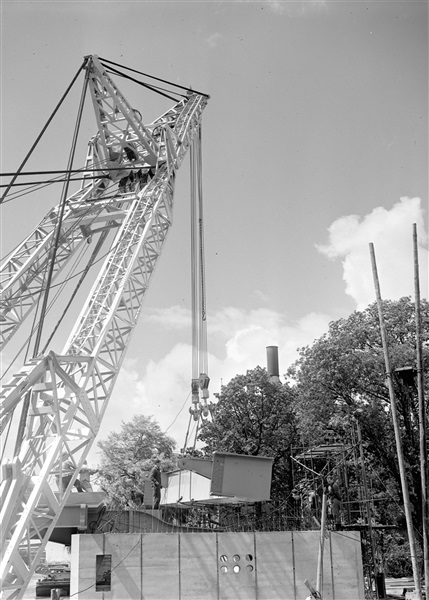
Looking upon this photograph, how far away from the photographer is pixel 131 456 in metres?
58.5

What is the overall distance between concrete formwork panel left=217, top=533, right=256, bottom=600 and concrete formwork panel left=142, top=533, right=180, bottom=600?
5.38ft

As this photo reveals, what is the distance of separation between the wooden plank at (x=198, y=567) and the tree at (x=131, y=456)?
3082 cm

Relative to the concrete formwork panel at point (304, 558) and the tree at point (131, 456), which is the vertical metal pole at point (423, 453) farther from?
the tree at point (131, 456)

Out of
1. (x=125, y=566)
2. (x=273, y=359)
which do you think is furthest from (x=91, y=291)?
(x=273, y=359)

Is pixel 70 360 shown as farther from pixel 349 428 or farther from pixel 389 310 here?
pixel 389 310

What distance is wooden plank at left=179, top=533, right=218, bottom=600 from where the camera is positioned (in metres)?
23.8

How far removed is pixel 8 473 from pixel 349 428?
74.7 ft

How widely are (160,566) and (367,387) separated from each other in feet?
54.6

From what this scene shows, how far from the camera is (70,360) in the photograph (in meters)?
19.9

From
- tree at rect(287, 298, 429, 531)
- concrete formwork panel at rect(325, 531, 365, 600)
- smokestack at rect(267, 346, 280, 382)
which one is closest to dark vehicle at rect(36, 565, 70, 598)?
concrete formwork panel at rect(325, 531, 365, 600)

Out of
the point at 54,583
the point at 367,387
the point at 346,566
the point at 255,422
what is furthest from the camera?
the point at 255,422

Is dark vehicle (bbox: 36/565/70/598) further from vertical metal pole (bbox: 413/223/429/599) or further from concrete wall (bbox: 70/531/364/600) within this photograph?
vertical metal pole (bbox: 413/223/429/599)

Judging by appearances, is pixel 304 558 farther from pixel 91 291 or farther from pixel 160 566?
pixel 91 291

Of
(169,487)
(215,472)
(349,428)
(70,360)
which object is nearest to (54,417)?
(70,360)
